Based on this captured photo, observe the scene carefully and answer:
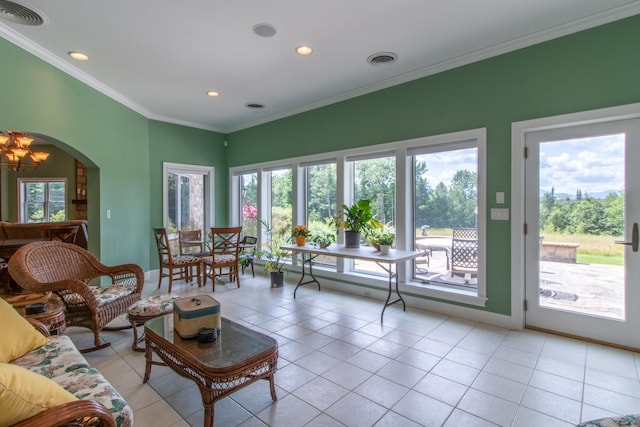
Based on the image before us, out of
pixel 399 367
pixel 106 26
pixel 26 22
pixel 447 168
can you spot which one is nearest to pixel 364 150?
pixel 447 168

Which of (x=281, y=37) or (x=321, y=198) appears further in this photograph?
(x=321, y=198)

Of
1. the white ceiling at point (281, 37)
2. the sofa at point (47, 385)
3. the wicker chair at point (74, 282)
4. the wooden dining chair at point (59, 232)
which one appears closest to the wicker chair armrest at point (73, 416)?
the sofa at point (47, 385)

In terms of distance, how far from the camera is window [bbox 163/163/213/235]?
581cm

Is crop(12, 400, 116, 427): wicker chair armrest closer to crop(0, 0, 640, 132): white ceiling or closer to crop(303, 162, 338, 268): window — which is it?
crop(0, 0, 640, 132): white ceiling

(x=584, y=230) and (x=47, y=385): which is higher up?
(x=584, y=230)

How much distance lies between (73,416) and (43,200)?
9717mm

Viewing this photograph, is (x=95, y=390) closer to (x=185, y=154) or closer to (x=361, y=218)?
(x=361, y=218)

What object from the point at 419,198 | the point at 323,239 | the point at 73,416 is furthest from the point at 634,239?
the point at 73,416

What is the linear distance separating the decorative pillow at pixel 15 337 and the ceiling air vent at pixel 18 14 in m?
2.49

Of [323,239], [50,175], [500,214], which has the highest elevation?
[50,175]

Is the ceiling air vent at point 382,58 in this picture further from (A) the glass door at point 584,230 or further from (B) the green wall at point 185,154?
(B) the green wall at point 185,154

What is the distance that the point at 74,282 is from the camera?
2508mm

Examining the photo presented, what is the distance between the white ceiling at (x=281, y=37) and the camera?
2594mm

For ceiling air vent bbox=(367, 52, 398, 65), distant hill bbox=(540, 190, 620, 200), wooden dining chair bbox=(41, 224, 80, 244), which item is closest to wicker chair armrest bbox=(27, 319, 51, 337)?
wooden dining chair bbox=(41, 224, 80, 244)
